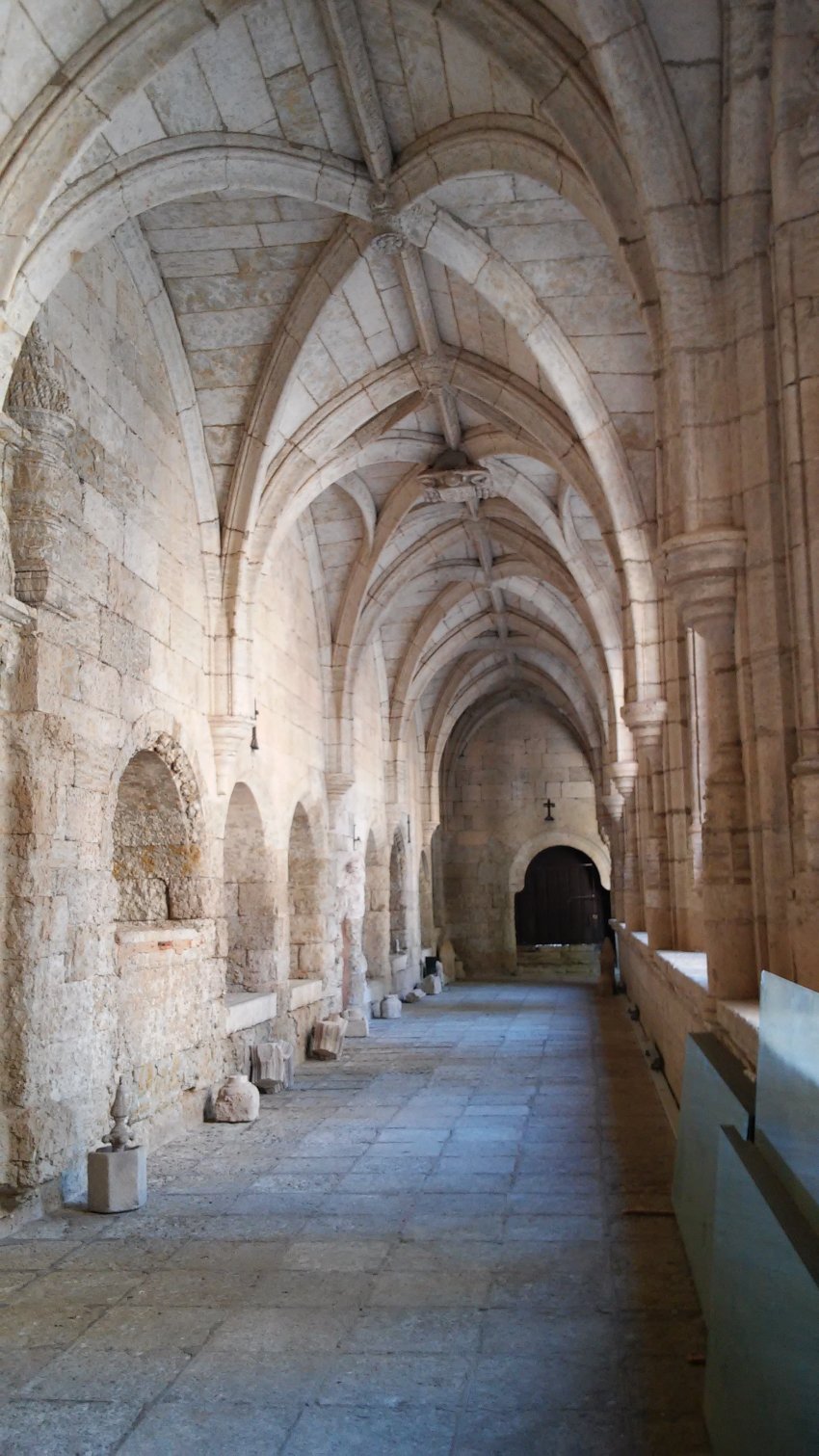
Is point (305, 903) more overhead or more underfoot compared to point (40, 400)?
more underfoot

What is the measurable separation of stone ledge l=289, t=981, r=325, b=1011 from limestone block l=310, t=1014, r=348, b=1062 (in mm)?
248

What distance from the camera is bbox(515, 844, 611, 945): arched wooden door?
71.3 feet

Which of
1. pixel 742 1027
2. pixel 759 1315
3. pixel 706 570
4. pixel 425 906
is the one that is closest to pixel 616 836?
pixel 425 906

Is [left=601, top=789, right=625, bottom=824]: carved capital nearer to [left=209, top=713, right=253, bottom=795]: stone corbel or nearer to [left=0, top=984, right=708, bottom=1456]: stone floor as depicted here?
[left=209, top=713, right=253, bottom=795]: stone corbel

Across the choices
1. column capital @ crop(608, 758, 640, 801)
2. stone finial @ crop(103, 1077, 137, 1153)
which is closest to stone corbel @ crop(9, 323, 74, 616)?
stone finial @ crop(103, 1077, 137, 1153)

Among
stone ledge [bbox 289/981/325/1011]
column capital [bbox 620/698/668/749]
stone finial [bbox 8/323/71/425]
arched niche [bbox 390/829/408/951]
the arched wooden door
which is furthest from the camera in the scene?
the arched wooden door

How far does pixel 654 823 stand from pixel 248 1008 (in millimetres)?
3000

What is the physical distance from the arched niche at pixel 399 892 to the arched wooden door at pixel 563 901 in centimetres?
661

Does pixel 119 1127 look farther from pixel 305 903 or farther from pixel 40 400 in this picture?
pixel 305 903

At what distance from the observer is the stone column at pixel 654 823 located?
25.7ft

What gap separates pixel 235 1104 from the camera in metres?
6.72

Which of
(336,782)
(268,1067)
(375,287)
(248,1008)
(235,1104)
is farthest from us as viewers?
(336,782)

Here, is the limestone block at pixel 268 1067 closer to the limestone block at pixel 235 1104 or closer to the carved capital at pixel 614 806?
the limestone block at pixel 235 1104

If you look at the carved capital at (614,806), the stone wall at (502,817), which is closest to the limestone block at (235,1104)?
the carved capital at (614,806)
